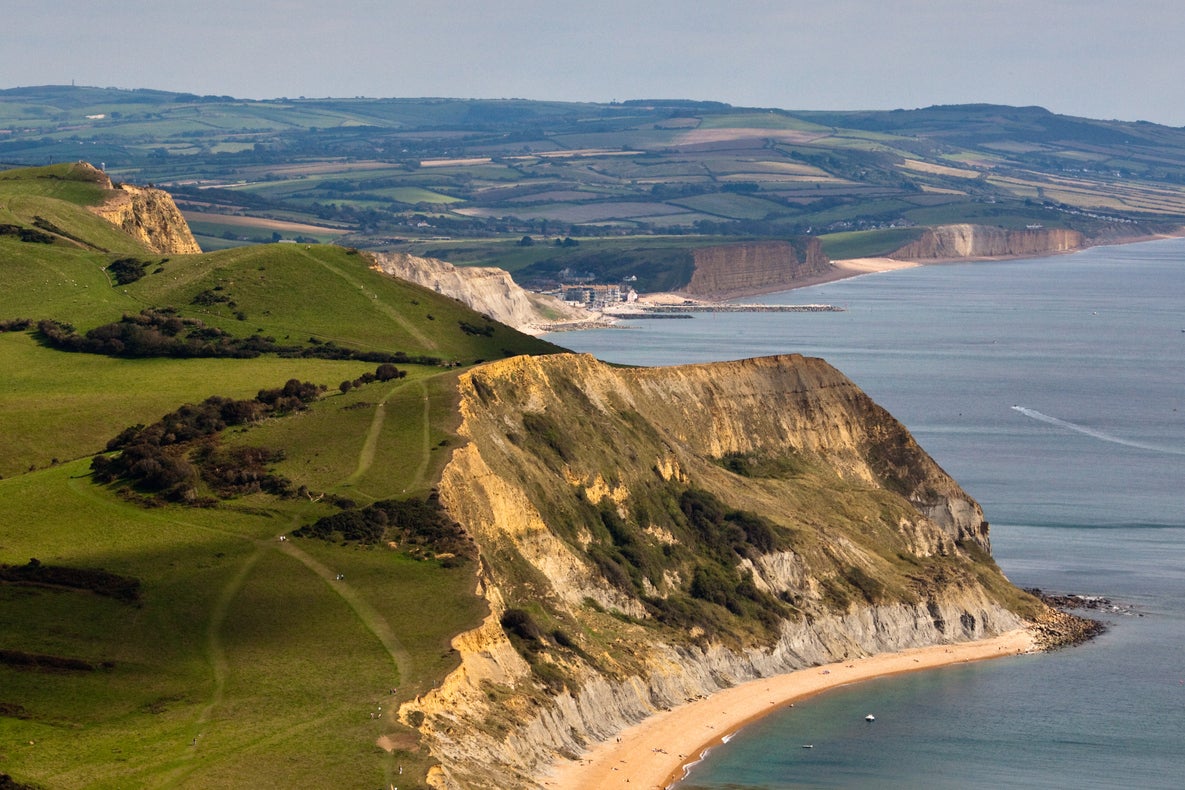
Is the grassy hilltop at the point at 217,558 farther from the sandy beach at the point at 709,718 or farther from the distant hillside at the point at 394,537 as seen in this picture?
the sandy beach at the point at 709,718

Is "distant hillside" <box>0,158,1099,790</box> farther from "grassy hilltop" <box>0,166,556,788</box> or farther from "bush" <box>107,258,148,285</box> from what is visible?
"bush" <box>107,258,148,285</box>

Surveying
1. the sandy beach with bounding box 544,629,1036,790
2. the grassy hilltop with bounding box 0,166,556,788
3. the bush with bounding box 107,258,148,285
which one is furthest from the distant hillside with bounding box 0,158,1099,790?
the sandy beach with bounding box 544,629,1036,790

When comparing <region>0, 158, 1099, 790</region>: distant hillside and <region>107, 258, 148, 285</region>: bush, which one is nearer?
<region>0, 158, 1099, 790</region>: distant hillside

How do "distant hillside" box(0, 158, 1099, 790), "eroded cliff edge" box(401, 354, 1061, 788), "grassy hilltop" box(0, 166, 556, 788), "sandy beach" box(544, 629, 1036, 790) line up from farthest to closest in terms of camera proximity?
"eroded cliff edge" box(401, 354, 1061, 788) < "sandy beach" box(544, 629, 1036, 790) < "distant hillside" box(0, 158, 1099, 790) < "grassy hilltop" box(0, 166, 556, 788)

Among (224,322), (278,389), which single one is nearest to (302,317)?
(224,322)

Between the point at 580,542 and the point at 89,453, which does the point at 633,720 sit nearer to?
the point at 580,542

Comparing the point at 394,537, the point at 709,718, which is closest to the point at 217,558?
the point at 394,537

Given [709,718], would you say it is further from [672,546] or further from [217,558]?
[217,558]
